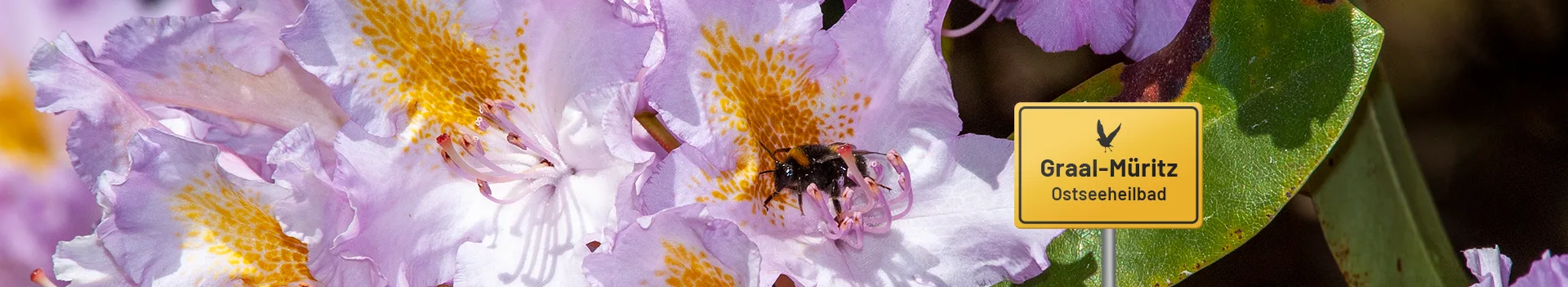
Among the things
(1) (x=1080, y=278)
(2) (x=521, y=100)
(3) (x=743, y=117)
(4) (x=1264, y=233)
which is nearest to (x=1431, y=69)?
(4) (x=1264, y=233)

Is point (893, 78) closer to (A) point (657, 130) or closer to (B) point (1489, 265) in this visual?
(A) point (657, 130)

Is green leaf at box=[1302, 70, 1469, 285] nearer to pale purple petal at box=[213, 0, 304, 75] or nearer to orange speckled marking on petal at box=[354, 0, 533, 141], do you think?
orange speckled marking on petal at box=[354, 0, 533, 141]

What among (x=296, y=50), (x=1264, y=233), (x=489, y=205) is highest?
(x=296, y=50)

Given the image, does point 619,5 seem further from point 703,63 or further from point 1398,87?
point 1398,87

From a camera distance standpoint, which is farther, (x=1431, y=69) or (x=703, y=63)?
(x=1431, y=69)

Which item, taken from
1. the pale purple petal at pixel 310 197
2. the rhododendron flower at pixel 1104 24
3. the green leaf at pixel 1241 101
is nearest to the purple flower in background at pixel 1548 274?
the green leaf at pixel 1241 101

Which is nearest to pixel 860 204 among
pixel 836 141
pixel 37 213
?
pixel 836 141

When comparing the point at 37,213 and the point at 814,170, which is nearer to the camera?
the point at 814,170
